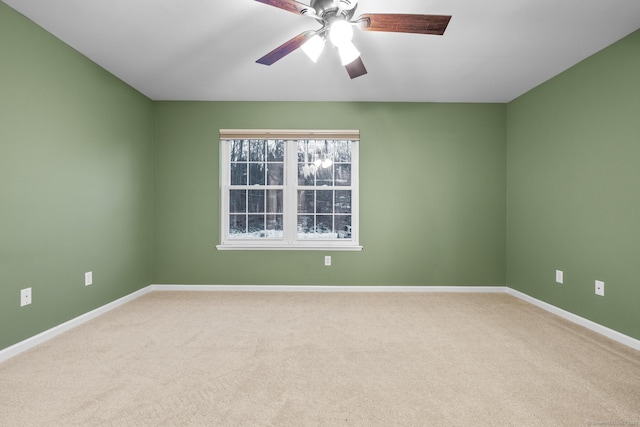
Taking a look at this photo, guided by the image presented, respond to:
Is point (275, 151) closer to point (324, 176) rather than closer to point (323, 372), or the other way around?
point (324, 176)

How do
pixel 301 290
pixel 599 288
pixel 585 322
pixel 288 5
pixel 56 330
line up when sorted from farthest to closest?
pixel 301 290
pixel 585 322
pixel 599 288
pixel 56 330
pixel 288 5

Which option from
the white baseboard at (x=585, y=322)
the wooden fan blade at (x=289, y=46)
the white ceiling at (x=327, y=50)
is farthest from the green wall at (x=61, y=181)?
the white baseboard at (x=585, y=322)

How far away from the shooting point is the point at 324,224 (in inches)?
159

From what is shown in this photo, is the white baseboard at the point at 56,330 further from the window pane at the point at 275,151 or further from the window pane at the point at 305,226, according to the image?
the window pane at the point at 275,151

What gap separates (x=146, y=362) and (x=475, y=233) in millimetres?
3835

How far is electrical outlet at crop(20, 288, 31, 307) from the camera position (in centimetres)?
226

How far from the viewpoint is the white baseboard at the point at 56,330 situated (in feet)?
7.07

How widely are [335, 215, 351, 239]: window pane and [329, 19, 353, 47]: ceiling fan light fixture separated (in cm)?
251

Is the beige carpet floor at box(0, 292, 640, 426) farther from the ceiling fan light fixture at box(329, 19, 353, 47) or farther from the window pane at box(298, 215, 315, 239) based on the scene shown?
the ceiling fan light fixture at box(329, 19, 353, 47)

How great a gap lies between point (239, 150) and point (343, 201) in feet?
5.12

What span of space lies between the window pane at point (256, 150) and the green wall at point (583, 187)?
3.26 metres

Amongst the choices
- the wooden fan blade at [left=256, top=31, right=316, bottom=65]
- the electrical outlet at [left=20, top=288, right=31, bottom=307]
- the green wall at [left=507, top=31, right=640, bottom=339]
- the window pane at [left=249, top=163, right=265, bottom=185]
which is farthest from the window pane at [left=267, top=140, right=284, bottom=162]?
the green wall at [left=507, top=31, right=640, bottom=339]

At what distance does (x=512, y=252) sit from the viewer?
3.85 meters

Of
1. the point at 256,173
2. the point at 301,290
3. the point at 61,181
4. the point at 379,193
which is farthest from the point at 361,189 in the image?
the point at 61,181
